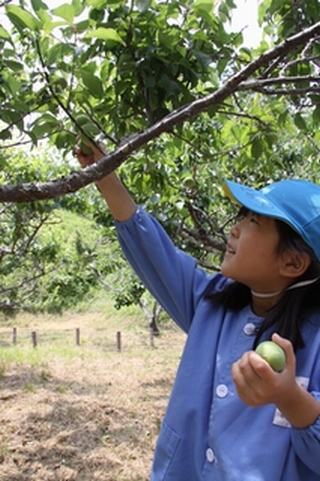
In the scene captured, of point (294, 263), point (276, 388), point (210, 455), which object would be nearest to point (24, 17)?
point (294, 263)

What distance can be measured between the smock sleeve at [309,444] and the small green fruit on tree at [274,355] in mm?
145

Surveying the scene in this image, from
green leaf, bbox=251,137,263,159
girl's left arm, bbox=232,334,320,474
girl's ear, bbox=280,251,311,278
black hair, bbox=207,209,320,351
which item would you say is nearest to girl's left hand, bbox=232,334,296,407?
girl's left arm, bbox=232,334,320,474

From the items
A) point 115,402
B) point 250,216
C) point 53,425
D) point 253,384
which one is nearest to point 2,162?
point 250,216

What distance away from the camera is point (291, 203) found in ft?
3.56

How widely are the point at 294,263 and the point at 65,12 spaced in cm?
79

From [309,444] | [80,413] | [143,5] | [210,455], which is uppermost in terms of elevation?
[143,5]

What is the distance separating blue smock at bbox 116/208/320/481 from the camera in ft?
3.02

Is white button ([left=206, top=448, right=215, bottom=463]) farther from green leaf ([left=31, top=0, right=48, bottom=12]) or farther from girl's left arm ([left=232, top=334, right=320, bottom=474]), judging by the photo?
green leaf ([left=31, top=0, right=48, bottom=12])

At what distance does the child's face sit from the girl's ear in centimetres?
2

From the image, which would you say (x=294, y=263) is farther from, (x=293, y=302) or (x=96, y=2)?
(x=96, y=2)

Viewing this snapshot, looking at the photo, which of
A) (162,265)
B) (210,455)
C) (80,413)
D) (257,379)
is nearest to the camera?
(257,379)

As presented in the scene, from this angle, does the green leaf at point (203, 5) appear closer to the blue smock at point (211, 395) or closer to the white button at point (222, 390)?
the blue smock at point (211, 395)

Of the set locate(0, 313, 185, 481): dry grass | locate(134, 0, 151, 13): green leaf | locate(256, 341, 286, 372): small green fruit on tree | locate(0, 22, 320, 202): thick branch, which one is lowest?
locate(0, 313, 185, 481): dry grass

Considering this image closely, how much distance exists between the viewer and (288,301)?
3.48 ft
